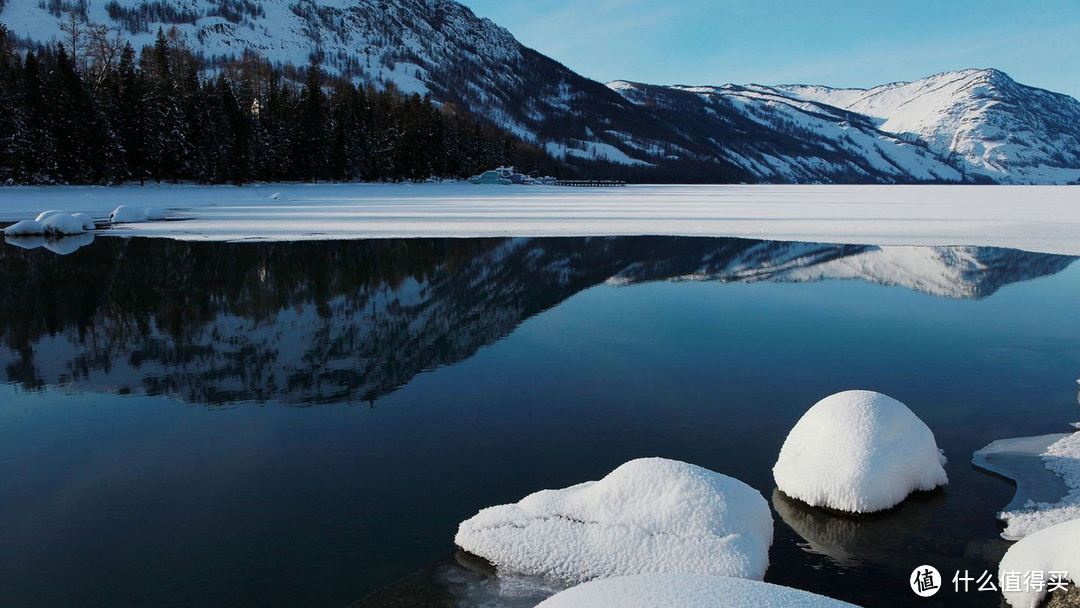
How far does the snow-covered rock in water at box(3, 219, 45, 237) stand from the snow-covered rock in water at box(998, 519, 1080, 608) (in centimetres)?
3669

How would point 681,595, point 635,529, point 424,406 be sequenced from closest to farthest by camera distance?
point 681,595 < point 635,529 < point 424,406

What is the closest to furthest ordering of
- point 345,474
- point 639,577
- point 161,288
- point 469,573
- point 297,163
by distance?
point 639,577, point 469,573, point 345,474, point 161,288, point 297,163

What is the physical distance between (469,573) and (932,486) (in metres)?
4.76

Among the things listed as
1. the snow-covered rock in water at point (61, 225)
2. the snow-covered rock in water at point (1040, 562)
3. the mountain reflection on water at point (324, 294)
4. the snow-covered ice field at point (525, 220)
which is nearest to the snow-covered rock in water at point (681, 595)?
the snow-covered rock in water at point (1040, 562)

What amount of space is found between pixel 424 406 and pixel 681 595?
22.6ft

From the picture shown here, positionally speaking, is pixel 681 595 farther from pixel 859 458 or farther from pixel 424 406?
pixel 424 406

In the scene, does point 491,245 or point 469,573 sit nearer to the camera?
point 469,573

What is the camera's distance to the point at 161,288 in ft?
58.2

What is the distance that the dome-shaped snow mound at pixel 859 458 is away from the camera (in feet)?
21.0

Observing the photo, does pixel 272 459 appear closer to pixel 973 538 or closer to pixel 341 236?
pixel 973 538

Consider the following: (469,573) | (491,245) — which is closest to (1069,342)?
(469,573)

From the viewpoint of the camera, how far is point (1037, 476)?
22.9ft

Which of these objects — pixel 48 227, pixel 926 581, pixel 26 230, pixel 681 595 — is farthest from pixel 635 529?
pixel 26 230

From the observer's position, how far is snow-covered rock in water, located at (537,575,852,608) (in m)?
2.79
